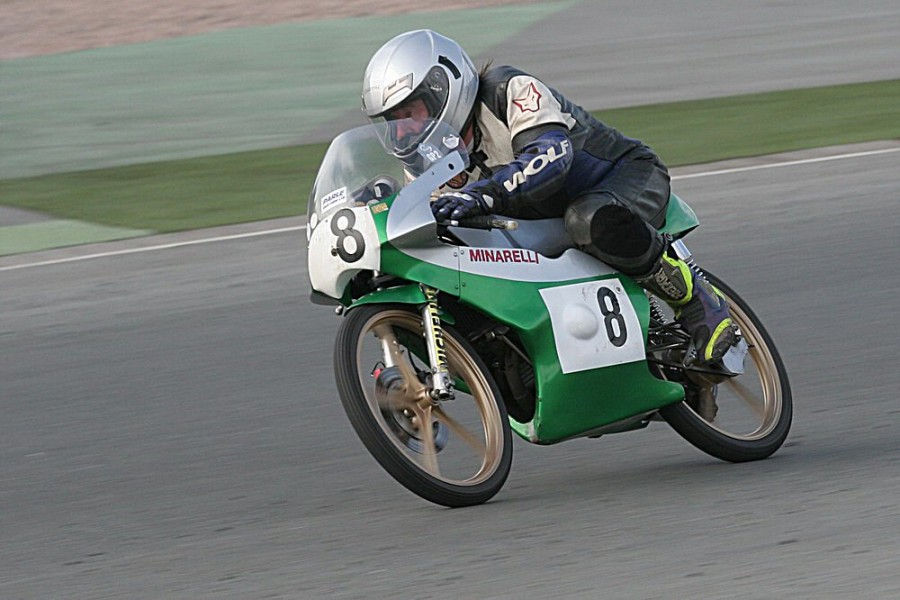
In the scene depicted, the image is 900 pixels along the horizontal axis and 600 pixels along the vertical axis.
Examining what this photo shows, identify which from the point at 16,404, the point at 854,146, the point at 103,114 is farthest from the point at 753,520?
the point at 103,114

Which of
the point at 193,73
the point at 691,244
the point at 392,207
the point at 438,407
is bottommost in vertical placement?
the point at 193,73

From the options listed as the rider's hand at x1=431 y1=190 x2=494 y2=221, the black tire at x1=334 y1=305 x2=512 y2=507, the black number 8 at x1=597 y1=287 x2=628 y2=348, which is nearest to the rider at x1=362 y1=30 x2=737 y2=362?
the rider's hand at x1=431 y1=190 x2=494 y2=221

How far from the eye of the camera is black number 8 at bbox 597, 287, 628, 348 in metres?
5.52

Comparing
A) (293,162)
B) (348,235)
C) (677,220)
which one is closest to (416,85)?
(348,235)

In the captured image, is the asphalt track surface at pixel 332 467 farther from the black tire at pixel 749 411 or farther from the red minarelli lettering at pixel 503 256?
the red minarelli lettering at pixel 503 256

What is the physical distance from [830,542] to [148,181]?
9122 millimetres

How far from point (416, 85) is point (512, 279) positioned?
0.70 metres

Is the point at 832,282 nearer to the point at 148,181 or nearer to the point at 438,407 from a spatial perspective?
the point at 438,407

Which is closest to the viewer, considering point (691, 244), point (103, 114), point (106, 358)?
point (106, 358)

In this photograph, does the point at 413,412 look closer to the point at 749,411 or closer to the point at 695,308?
the point at 695,308

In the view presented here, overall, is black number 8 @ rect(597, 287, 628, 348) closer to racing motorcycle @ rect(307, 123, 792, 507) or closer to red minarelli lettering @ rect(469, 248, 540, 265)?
racing motorcycle @ rect(307, 123, 792, 507)

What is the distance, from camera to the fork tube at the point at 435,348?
5082 millimetres

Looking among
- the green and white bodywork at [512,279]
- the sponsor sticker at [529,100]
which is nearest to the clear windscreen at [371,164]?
the green and white bodywork at [512,279]

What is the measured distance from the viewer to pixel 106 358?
8.05 meters
